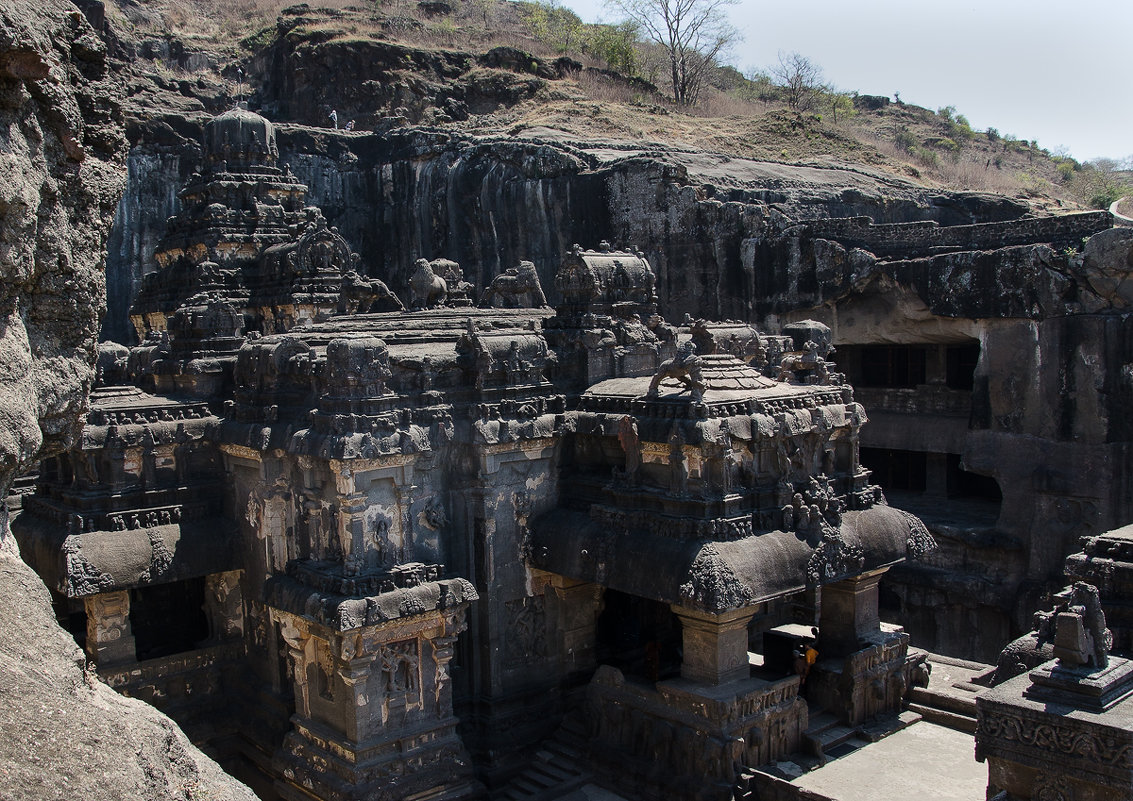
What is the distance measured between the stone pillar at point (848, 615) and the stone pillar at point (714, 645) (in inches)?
85.7

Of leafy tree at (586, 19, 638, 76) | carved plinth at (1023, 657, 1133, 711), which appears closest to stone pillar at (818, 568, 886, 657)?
carved plinth at (1023, 657, 1133, 711)

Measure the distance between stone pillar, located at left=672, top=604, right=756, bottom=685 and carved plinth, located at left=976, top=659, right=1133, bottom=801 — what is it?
2944 mm

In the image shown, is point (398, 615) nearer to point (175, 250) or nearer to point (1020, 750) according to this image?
point (1020, 750)

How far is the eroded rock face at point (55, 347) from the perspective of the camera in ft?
9.90

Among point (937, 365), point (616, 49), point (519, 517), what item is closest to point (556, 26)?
point (616, 49)

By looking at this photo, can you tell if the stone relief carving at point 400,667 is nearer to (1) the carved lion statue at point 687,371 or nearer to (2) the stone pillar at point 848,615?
(1) the carved lion statue at point 687,371

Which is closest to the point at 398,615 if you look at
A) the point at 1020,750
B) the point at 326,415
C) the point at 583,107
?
the point at 326,415

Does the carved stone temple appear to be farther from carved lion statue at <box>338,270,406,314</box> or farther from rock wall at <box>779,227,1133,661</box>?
rock wall at <box>779,227,1133,661</box>

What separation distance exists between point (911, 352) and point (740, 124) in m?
15.6

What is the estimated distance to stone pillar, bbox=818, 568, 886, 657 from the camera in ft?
44.2

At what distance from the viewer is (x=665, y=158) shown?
92.4 ft

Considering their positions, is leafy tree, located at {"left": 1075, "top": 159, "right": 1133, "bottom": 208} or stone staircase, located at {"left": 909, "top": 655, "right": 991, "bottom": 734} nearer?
stone staircase, located at {"left": 909, "top": 655, "right": 991, "bottom": 734}

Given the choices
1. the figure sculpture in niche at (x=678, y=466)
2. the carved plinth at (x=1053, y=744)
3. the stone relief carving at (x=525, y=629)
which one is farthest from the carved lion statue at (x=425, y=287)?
the carved plinth at (x=1053, y=744)

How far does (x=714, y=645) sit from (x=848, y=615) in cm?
285
